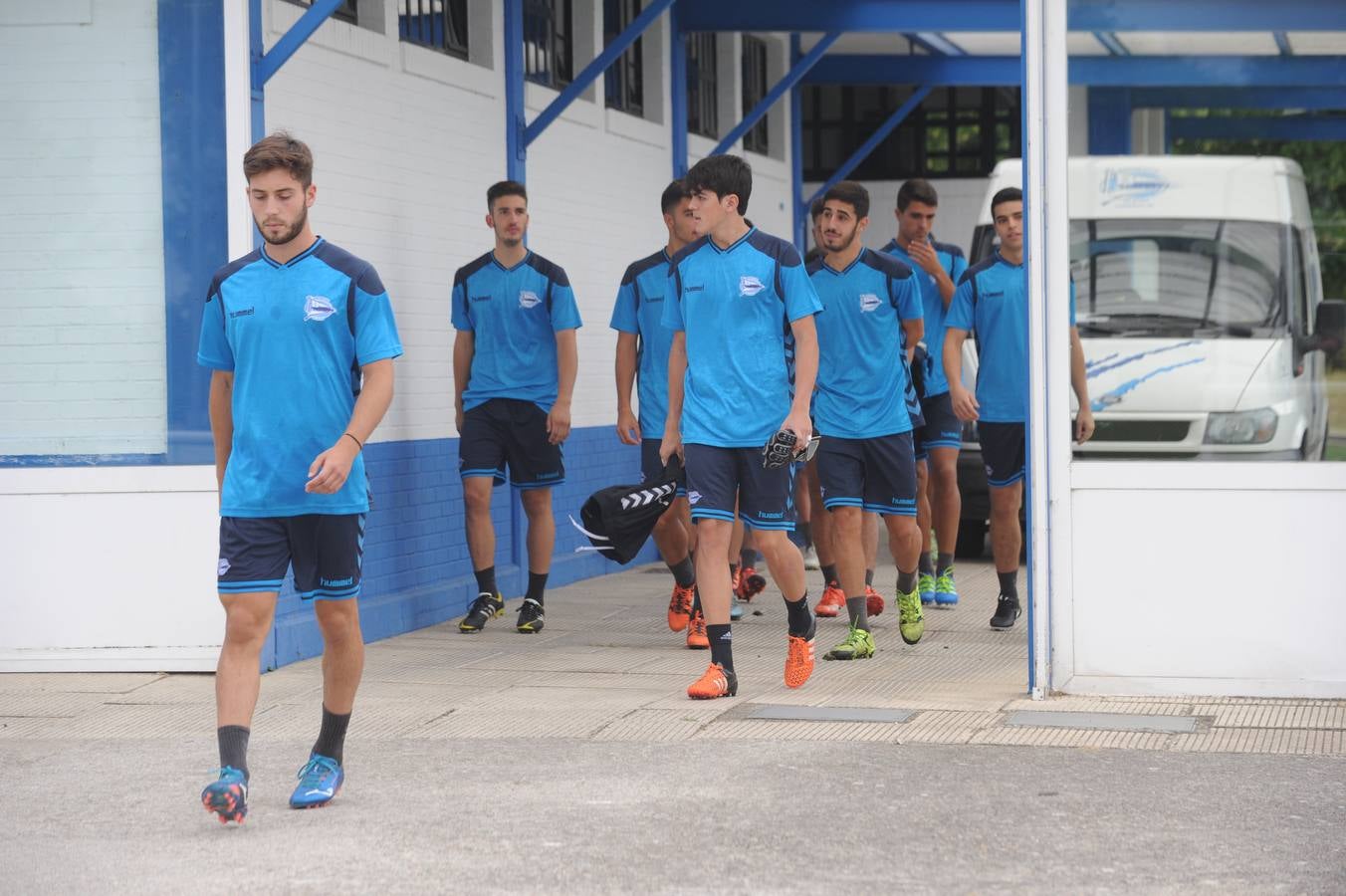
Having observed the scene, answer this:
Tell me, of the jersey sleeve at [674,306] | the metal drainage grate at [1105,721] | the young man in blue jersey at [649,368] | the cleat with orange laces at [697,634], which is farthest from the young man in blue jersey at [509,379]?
the metal drainage grate at [1105,721]

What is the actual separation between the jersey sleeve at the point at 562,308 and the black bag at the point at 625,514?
61.0 inches

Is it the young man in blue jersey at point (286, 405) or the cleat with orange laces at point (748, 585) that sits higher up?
the young man in blue jersey at point (286, 405)

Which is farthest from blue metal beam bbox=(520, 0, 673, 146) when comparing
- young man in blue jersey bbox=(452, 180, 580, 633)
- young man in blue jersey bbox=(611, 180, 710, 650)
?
young man in blue jersey bbox=(611, 180, 710, 650)

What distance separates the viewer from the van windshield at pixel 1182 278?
859 centimetres

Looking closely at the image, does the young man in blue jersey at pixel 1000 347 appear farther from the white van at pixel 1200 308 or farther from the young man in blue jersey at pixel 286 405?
the young man in blue jersey at pixel 286 405

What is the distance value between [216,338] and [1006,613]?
500 centimetres

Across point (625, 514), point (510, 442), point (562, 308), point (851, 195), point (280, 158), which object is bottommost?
point (625, 514)

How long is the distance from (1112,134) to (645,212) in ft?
20.5

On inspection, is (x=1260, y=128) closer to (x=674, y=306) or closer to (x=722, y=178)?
(x=722, y=178)

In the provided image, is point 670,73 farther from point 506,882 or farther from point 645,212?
point 506,882

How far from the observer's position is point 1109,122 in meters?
8.52

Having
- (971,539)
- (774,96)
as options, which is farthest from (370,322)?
(774,96)

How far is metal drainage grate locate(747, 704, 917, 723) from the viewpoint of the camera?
7.38 metres

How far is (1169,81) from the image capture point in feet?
27.1
